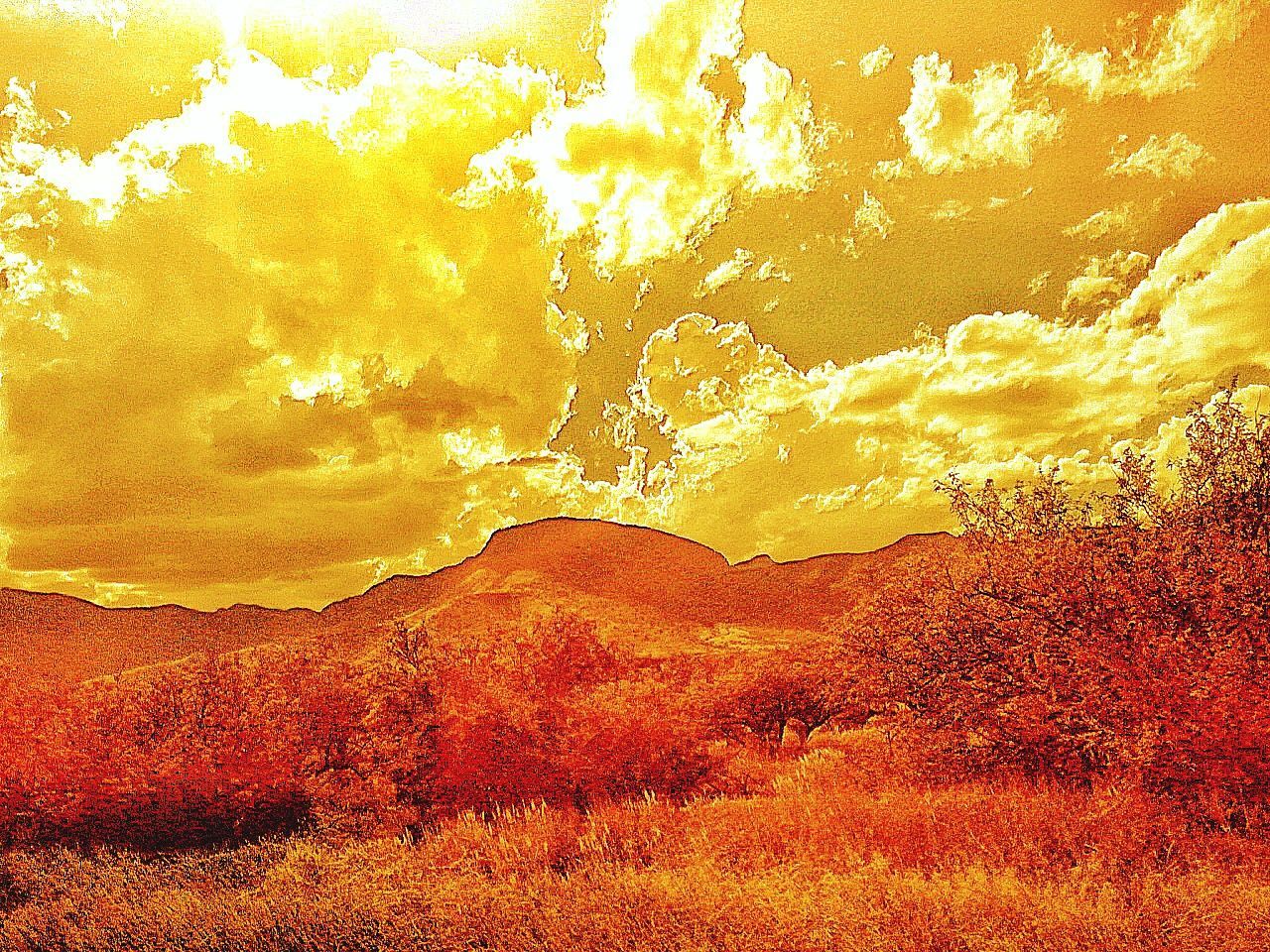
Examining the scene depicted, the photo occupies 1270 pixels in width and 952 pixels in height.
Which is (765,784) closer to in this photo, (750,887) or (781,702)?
(750,887)

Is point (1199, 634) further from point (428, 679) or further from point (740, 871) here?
point (428, 679)

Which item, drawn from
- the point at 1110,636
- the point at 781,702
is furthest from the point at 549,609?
the point at 1110,636

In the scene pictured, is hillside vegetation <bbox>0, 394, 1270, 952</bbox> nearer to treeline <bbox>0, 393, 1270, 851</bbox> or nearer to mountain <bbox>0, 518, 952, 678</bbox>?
treeline <bbox>0, 393, 1270, 851</bbox>

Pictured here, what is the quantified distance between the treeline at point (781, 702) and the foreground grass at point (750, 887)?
131 cm

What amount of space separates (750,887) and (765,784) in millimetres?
12679

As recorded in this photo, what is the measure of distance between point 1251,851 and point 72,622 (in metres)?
193

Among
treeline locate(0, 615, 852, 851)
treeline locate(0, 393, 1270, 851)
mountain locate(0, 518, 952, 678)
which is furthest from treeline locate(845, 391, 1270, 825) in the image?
mountain locate(0, 518, 952, 678)

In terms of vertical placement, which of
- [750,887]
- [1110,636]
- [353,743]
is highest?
[1110,636]

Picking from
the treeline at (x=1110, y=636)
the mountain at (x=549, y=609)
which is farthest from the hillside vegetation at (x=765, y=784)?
the mountain at (x=549, y=609)

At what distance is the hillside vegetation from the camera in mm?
9242

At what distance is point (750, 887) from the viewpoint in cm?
983

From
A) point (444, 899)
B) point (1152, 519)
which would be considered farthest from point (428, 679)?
point (1152, 519)

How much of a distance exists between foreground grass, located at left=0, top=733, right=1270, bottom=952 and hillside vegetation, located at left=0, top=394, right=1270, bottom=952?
6cm

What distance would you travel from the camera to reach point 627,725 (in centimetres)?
2208
